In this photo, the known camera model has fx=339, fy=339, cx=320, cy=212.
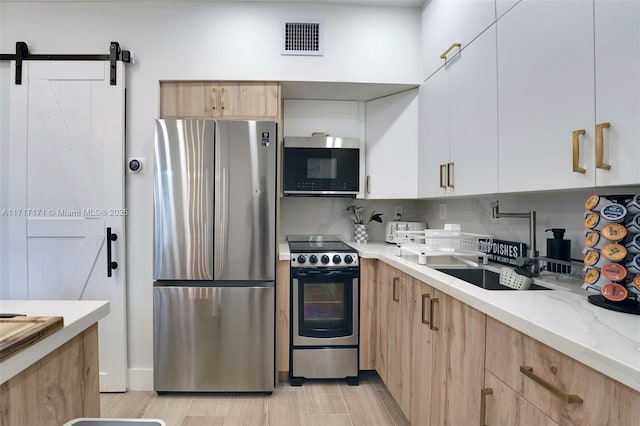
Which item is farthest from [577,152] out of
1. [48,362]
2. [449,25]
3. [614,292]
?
[48,362]

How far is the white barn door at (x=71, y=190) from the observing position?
7.86 ft

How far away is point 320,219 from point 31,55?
2465 mm

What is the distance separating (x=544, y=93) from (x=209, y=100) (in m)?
2.07

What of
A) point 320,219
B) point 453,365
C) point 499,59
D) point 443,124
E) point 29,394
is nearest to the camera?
point 29,394

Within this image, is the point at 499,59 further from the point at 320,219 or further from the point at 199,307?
the point at 199,307

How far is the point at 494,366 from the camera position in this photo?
1132mm

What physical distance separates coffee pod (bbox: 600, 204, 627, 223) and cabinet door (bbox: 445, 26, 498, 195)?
1.89ft

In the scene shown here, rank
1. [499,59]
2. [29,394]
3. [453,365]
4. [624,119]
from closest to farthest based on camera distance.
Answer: [29,394] < [624,119] < [453,365] < [499,59]

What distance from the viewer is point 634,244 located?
3.30 ft

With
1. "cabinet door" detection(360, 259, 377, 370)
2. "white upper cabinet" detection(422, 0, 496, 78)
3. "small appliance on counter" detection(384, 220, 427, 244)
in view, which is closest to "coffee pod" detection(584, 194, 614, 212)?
"white upper cabinet" detection(422, 0, 496, 78)

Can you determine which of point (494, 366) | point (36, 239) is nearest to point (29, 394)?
point (494, 366)

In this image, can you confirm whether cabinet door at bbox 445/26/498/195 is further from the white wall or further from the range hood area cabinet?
the white wall

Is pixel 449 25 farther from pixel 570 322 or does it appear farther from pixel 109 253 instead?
pixel 109 253

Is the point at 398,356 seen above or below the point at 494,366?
below
